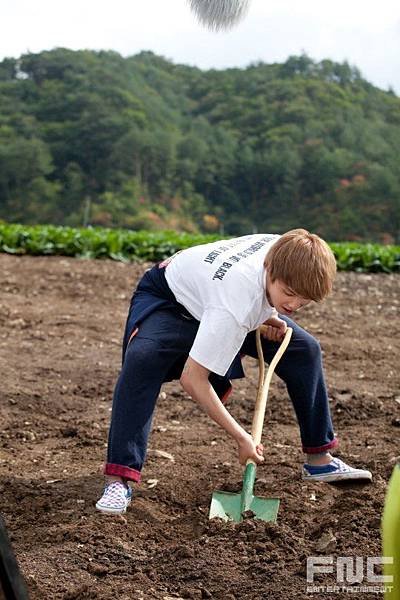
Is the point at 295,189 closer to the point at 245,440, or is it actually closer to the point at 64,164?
the point at 64,164

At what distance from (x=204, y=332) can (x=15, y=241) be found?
24.2 ft

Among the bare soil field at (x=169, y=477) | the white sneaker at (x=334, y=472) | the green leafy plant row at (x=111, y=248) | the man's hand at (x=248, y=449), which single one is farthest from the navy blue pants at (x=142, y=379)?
the green leafy plant row at (x=111, y=248)

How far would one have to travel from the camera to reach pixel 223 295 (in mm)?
2490

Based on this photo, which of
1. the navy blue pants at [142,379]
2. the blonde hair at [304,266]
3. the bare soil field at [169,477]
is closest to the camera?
the bare soil field at [169,477]

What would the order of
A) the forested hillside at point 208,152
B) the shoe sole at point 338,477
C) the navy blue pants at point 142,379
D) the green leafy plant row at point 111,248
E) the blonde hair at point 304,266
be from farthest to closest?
the forested hillside at point 208,152, the green leafy plant row at point 111,248, the shoe sole at point 338,477, the navy blue pants at point 142,379, the blonde hair at point 304,266

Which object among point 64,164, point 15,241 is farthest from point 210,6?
point 64,164

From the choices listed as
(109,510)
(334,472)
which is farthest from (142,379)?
(334,472)

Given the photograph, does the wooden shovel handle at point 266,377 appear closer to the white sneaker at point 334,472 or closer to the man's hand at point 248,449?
the man's hand at point 248,449

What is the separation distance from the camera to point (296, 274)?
2418 mm

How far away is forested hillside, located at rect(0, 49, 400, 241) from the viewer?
33281 mm
